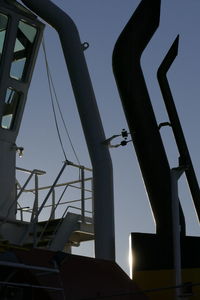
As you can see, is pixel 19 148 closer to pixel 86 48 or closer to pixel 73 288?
pixel 86 48

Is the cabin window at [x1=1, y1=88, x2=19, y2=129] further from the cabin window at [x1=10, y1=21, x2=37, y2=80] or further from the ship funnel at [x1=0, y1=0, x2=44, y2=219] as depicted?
the cabin window at [x1=10, y1=21, x2=37, y2=80]

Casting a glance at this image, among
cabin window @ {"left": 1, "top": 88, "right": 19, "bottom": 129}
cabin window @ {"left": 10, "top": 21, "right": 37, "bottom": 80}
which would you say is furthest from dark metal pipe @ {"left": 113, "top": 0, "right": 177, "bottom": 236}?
cabin window @ {"left": 1, "top": 88, "right": 19, "bottom": 129}

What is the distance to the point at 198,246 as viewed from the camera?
13.4m

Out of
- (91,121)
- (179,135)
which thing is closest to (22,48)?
(91,121)

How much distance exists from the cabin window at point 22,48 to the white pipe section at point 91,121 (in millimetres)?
484

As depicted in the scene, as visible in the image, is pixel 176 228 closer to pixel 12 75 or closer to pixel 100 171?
pixel 100 171

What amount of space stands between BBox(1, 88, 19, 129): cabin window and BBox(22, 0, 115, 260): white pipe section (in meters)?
1.33

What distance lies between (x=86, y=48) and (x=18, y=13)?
1.65m

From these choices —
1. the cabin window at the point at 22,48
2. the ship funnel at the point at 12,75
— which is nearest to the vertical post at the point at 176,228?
the ship funnel at the point at 12,75

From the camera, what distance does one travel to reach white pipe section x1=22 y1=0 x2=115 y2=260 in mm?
14703

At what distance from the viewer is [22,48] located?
16.4m

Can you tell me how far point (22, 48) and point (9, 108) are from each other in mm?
1423

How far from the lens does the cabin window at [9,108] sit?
15.9 meters

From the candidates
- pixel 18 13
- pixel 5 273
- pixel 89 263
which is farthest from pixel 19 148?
pixel 5 273
